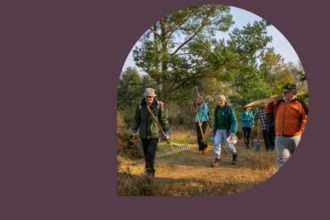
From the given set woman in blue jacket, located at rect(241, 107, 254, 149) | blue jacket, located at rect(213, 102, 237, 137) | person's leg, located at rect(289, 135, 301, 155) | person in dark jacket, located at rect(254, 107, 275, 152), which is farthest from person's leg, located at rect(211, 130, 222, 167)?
person's leg, located at rect(289, 135, 301, 155)

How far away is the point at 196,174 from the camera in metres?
5.33

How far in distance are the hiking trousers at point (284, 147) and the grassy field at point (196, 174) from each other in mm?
138

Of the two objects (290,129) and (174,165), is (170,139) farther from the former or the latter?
(290,129)

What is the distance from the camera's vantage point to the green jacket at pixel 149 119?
550cm

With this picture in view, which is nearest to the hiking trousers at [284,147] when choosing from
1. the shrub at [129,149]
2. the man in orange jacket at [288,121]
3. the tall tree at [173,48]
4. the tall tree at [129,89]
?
the man in orange jacket at [288,121]

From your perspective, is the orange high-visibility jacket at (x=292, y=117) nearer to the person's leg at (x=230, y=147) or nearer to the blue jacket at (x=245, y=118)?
the blue jacket at (x=245, y=118)

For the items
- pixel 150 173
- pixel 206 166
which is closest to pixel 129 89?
pixel 150 173

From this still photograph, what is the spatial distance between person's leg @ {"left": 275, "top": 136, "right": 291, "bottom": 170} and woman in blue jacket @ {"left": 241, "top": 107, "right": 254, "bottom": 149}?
1.78 feet

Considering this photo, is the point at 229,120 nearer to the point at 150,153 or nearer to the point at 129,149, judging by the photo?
the point at 150,153

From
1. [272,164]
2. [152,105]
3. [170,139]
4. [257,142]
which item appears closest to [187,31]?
[152,105]

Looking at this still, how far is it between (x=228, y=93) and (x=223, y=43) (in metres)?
0.98

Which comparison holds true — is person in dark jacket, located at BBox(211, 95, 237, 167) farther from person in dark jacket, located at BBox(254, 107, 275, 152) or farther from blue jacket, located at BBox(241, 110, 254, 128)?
person in dark jacket, located at BBox(254, 107, 275, 152)

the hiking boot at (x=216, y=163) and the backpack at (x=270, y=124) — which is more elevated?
the backpack at (x=270, y=124)

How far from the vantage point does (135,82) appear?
219 inches
